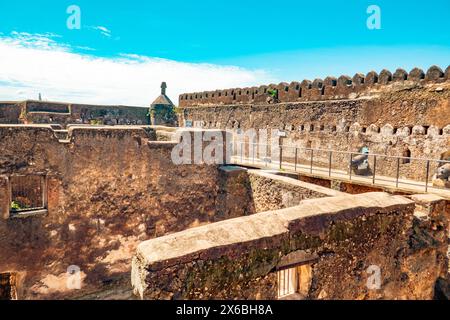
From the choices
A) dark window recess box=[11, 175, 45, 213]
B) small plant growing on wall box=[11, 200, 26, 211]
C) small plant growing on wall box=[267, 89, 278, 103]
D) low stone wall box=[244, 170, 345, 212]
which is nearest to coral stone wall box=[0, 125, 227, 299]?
small plant growing on wall box=[11, 200, 26, 211]

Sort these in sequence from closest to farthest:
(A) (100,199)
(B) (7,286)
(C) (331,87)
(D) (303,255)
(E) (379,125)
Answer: (D) (303,255) < (B) (7,286) < (A) (100,199) < (E) (379,125) < (C) (331,87)

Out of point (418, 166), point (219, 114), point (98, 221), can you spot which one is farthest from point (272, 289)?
point (219, 114)

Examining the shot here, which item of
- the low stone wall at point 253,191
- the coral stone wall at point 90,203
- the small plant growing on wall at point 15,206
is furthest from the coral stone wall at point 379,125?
the small plant growing on wall at point 15,206

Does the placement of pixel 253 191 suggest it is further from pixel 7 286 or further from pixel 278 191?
pixel 7 286

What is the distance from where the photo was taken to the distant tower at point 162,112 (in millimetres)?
26328

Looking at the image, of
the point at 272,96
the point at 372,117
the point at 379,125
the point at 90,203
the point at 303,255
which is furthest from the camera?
the point at 272,96

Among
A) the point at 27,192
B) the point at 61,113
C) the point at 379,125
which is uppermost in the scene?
the point at 61,113

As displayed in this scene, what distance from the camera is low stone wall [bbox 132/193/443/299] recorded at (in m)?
3.39

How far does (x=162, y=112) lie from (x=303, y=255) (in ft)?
79.2

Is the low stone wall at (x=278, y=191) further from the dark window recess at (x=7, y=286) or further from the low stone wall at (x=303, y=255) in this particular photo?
the dark window recess at (x=7, y=286)

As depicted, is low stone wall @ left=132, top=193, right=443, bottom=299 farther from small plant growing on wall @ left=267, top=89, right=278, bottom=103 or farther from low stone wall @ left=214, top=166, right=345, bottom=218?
small plant growing on wall @ left=267, top=89, right=278, bottom=103

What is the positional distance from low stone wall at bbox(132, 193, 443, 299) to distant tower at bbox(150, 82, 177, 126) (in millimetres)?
22941

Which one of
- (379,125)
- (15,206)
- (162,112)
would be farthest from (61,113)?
(379,125)

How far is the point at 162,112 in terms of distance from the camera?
26.9 meters
